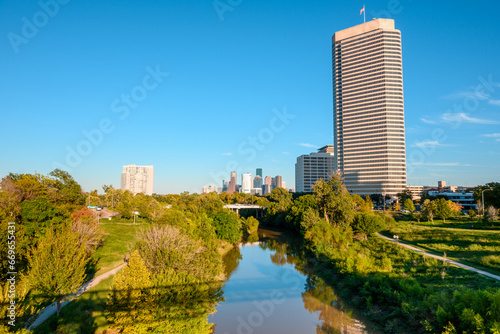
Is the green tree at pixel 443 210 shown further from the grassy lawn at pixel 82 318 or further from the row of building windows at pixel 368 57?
the row of building windows at pixel 368 57

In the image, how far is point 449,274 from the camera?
3148 cm

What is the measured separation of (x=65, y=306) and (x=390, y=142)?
156 m

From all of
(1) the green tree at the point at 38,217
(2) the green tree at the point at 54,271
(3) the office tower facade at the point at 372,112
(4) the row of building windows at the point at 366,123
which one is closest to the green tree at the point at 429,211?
(3) the office tower facade at the point at 372,112

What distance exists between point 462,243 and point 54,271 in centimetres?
5243

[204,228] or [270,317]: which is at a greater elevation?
[204,228]

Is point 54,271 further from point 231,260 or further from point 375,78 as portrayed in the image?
point 375,78

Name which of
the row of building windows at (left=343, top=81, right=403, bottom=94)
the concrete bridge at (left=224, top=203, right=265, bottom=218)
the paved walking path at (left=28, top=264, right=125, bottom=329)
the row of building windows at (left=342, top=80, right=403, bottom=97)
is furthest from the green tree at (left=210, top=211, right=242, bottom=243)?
the row of building windows at (left=343, top=81, right=403, bottom=94)

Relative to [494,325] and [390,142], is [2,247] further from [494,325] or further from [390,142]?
[390,142]

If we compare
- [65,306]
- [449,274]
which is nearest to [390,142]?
[449,274]

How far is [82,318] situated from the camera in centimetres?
2186

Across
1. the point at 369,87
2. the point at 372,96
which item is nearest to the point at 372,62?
the point at 369,87

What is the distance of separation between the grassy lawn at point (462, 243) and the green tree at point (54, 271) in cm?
3890

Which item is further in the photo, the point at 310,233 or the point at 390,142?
the point at 390,142

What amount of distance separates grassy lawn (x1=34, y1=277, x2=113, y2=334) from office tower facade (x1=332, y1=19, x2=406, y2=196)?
132574 mm
